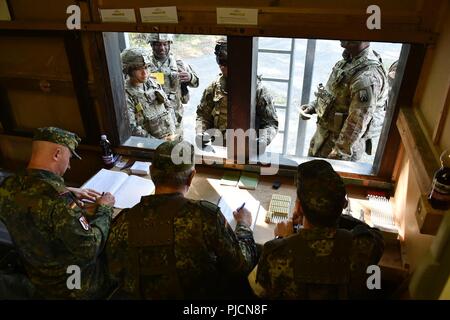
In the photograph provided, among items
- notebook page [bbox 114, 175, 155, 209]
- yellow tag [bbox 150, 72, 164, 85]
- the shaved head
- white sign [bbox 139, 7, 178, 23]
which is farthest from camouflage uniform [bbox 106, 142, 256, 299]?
yellow tag [bbox 150, 72, 164, 85]

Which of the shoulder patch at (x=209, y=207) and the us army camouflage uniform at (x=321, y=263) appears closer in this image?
the us army camouflage uniform at (x=321, y=263)

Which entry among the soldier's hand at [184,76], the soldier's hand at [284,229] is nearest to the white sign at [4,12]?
the soldier's hand at [184,76]

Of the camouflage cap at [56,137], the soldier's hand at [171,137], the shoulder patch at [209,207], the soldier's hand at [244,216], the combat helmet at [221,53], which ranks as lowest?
the soldier's hand at [171,137]

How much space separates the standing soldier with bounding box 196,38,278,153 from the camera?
10.1 feet

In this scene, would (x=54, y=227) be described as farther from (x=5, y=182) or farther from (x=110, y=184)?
(x=110, y=184)

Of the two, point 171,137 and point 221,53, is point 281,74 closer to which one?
point 171,137

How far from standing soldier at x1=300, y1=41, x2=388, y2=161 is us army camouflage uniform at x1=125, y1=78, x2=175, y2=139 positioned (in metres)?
1.59

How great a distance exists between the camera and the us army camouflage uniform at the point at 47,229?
176 cm

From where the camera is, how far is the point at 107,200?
2.27 m

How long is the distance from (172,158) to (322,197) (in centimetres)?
70

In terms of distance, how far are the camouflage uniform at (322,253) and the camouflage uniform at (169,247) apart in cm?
26

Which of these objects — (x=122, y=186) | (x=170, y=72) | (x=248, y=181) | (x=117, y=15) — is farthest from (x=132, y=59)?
(x=248, y=181)

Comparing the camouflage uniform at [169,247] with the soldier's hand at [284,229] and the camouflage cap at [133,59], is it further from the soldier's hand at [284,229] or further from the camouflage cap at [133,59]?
the camouflage cap at [133,59]

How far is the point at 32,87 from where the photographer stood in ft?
9.18
